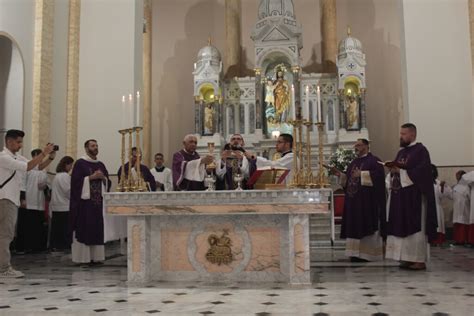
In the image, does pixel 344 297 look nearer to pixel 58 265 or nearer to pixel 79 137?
pixel 58 265

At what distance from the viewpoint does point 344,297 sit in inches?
210

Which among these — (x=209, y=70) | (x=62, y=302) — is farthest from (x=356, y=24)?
(x=62, y=302)

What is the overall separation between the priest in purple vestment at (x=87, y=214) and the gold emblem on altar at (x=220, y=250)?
8.88 feet

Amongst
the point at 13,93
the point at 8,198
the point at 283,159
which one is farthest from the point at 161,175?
the point at 283,159

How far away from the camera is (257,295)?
17.9 feet

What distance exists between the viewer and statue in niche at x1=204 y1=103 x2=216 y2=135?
15.2 m

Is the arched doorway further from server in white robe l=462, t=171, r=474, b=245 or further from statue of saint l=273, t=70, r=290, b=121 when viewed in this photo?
server in white robe l=462, t=171, r=474, b=245

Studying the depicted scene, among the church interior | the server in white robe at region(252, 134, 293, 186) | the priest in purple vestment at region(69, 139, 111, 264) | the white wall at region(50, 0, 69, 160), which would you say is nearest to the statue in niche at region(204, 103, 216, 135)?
the church interior

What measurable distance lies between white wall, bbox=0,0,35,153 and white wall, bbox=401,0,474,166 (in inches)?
312

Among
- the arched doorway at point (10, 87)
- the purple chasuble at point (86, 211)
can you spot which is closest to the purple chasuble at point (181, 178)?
the purple chasuble at point (86, 211)

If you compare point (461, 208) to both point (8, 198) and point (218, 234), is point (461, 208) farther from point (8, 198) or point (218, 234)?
point (8, 198)

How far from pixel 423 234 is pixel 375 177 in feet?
4.55

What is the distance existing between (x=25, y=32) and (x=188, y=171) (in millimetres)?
6032

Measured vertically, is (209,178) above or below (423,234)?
above
